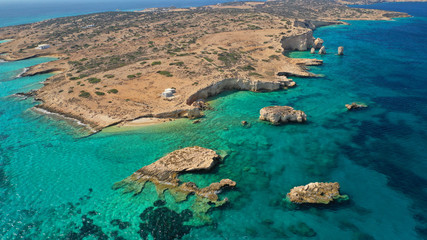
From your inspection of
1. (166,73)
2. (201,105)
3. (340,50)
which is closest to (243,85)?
(201,105)

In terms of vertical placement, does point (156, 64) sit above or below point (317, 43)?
below

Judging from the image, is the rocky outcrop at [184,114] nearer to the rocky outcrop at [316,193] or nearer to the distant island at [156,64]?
the distant island at [156,64]

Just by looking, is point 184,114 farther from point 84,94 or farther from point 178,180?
point 84,94

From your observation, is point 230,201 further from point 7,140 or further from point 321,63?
point 321,63

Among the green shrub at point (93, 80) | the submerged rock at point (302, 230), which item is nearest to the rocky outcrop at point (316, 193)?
the submerged rock at point (302, 230)

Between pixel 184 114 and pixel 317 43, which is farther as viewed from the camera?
pixel 317 43

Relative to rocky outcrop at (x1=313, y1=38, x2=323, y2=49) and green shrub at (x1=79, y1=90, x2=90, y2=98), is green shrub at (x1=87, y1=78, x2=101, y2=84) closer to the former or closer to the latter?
green shrub at (x1=79, y1=90, x2=90, y2=98)
